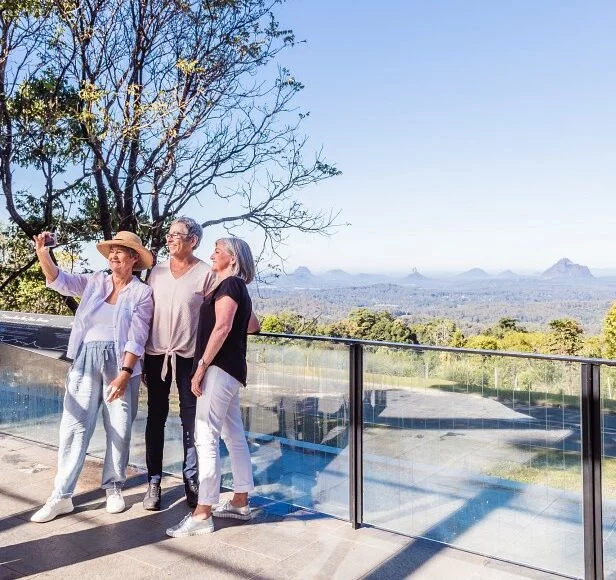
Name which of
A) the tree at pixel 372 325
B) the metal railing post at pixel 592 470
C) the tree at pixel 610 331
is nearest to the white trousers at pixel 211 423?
the metal railing post at pixel 592 470

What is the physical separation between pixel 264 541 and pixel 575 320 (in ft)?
84.8

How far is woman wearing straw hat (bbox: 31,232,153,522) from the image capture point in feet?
9.09

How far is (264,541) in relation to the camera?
2.48 m

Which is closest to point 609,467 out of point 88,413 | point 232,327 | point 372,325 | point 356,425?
point 356,425

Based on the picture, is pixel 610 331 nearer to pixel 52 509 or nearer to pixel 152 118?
pixel 152 118

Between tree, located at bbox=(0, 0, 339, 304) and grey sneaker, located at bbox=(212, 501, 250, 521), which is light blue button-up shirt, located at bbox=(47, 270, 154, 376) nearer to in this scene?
grey sneaker, located at bbox=(212, 501, 250, 521)

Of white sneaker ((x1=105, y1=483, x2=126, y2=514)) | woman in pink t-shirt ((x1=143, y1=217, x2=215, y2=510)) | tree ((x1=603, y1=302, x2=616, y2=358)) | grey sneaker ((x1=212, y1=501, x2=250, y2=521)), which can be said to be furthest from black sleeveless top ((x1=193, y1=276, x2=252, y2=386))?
tree ((x1=603, y1=302, x2=616, y2=358))

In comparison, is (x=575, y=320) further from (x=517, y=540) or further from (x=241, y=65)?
(x=517, y=540)

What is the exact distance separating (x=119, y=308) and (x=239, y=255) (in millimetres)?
632

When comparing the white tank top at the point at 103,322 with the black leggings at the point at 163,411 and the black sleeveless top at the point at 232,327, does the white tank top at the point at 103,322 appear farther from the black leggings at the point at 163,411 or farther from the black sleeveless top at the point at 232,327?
the black sleeveless top at the point at 232,327

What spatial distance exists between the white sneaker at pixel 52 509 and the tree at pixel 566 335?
21576 millimetres

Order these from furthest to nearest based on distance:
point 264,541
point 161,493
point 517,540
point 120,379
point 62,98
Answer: point 62,98, point 161,493, point 120,379, point 264,541, point 517,540

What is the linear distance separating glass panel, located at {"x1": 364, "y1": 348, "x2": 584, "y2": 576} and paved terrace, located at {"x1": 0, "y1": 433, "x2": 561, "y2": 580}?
0.09 m

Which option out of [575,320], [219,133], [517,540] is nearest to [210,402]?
[517,540]
